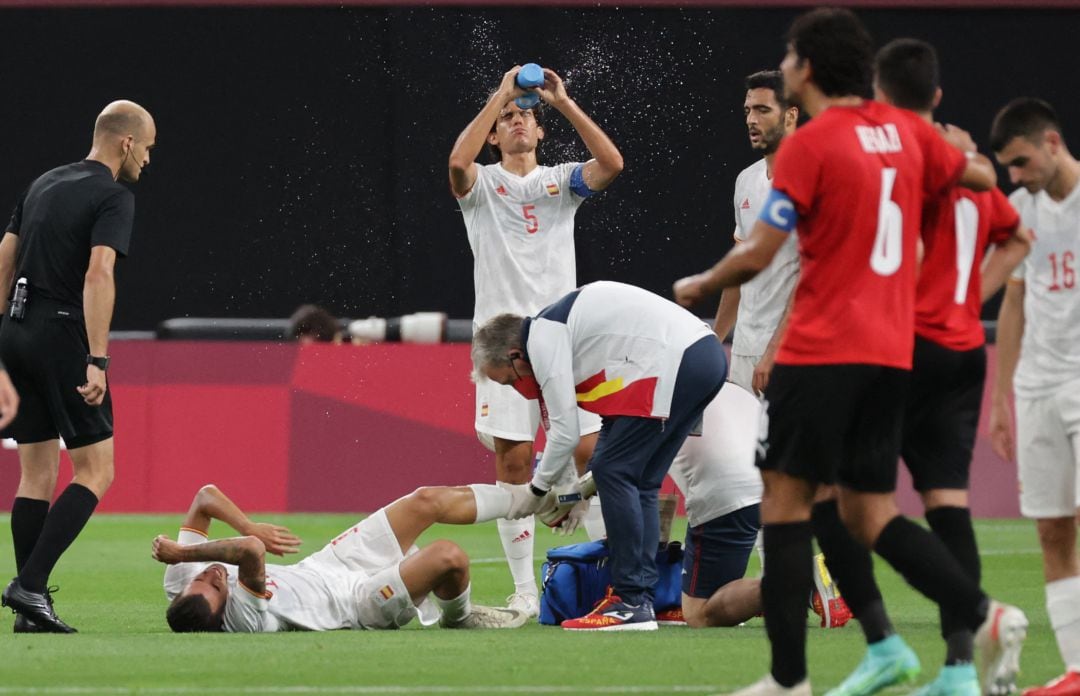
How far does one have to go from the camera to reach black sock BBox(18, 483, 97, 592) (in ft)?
23.5

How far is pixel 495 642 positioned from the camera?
6723 mm

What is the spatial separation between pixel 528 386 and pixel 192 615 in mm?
1594

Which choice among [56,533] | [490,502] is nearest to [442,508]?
[490,502]

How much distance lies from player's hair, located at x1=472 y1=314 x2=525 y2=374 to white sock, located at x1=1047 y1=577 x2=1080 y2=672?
242cm

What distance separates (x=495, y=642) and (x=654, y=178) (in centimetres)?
981

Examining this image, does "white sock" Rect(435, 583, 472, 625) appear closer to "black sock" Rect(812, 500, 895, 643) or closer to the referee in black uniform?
the referee in black uniform

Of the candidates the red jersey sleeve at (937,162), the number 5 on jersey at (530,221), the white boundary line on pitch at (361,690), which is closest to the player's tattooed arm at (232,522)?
the white boundary line on pitch at (361,690)

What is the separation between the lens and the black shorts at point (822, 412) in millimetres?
4793

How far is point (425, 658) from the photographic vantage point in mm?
6195

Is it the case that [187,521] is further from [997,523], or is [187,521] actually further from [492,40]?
[492,40]

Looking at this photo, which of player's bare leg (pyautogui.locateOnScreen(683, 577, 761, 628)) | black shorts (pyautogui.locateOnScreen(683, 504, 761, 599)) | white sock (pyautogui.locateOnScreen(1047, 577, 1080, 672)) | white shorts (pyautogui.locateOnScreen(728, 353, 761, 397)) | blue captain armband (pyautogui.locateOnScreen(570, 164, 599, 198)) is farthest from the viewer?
blue captain armband (pyautogui.locateOnScreen(570, 164, 599, 198))

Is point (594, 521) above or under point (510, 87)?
under

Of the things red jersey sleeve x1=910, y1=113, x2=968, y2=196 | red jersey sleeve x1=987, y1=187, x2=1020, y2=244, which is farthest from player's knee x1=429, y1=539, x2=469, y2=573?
red jersey sleeve x1=910, y1=113, x2=968, y2=196

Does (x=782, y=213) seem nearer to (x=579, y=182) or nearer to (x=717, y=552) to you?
(x=717, y=552)
